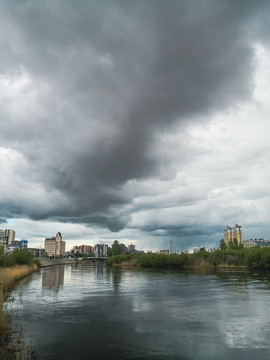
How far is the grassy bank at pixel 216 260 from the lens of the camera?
3417 inches

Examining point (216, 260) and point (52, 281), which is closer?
point (52, 281)

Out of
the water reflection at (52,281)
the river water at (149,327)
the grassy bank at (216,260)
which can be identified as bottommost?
the water reflection at (52,281)

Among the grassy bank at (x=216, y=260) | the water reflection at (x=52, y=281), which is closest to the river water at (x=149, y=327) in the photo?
the water reflection at (x=52, y=281)

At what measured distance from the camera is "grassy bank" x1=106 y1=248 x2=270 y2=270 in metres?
86.8

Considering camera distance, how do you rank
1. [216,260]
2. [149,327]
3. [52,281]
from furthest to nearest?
[216,260] < [52,281] < [149,327]

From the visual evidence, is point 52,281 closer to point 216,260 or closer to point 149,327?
point 149,327

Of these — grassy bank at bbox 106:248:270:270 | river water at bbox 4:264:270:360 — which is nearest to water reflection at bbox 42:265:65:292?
river water at bbox 4:264:270:360

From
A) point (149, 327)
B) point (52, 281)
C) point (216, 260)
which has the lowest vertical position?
point (52, 281)

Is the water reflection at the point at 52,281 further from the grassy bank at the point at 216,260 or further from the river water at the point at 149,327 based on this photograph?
the grassy bank at the point at 216,260

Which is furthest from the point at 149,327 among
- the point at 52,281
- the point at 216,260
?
the point at 216,260

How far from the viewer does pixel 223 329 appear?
19.0 metres

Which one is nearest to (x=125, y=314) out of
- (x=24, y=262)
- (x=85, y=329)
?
(x=85, y=329)

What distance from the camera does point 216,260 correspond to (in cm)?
10144

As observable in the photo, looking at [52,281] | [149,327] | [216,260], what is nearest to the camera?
[149,327]
